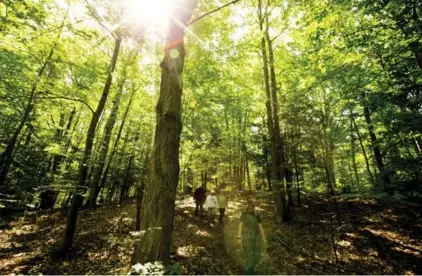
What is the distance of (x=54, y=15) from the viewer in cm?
837

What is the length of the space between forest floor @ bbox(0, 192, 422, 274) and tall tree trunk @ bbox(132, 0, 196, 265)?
1335 millimetres

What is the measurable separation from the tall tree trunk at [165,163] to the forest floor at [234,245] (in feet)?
4.38

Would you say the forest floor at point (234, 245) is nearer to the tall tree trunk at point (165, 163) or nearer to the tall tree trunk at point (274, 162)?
the tall tree trunk at point (274, 162)

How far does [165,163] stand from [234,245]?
646 centimetres

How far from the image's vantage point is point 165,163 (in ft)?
11.4

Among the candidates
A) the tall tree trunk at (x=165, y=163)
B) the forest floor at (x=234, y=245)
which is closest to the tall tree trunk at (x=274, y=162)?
the forest floor at (x=234, y=245)

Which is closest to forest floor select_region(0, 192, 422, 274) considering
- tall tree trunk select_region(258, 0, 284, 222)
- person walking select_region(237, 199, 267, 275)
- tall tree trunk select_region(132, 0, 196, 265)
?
person walking select_region(237, 199, 267, 275)

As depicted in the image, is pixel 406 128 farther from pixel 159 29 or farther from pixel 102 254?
pixel 102 254

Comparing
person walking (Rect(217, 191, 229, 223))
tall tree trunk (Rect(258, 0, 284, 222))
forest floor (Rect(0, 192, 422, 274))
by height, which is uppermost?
tall tree trunk (Rect(258, 0, 284, 222))

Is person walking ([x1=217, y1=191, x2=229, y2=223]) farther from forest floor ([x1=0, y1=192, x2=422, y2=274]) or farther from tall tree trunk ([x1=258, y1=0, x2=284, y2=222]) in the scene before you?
tall tree trunk ([x1=258, y1=0, x2=284, y2=222])

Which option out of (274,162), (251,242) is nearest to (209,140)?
(274,162)

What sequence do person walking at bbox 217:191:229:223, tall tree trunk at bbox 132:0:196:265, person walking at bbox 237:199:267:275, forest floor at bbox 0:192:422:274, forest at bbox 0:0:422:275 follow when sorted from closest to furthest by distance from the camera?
tall tree trunk at bbox 132:0:196:265
forest at bbox 0:0:422:275
person walking at bbox 237:199:267:275
forest floor at bbox 0:192:422:274
person walking at bbox 217:191:229:223

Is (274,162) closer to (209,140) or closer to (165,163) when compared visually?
(209,140)

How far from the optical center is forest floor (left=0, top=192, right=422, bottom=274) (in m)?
6.76
